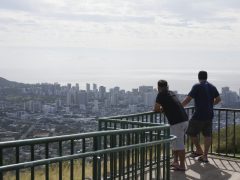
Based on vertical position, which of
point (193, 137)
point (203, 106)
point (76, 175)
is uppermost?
point (203, 106)

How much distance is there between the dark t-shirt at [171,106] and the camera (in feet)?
30.2

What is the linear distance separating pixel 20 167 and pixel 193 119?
20.4ft

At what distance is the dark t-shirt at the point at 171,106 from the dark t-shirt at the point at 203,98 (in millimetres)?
987

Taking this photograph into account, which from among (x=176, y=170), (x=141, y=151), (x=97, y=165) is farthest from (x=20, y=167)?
(x=176, y=170)

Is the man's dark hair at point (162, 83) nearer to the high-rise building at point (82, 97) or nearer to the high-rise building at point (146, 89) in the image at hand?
the high-rise building at point (146, 89)

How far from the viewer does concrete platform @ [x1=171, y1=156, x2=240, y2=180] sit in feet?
30.8

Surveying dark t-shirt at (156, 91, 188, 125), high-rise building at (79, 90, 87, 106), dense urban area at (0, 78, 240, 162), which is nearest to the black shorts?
dark t-shirt at (156, 91, 188, 125)

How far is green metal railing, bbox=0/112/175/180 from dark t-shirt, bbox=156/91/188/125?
1.20m

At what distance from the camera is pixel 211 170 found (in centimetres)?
998

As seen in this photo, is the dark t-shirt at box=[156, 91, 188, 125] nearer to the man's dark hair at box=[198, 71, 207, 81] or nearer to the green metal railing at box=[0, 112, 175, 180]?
the man's dark hair at box=[198, 71, 207, 81]

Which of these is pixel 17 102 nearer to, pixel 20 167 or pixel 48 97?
pixel 48 97

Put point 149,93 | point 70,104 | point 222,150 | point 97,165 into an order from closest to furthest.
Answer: point 97,165 → point 222,150 → point 149,93 → point 70,104

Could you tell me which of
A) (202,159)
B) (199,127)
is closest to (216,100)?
(199,127)

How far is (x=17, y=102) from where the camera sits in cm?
4162
